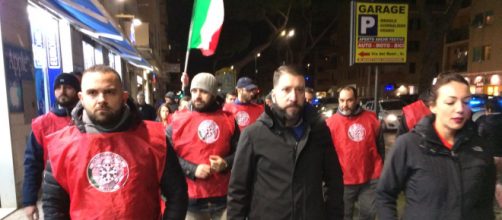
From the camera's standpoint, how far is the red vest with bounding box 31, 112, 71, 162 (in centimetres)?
360

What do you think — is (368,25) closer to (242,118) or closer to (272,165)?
(242,118)

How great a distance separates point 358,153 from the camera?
460cm

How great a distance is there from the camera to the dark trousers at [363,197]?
461 centimetres

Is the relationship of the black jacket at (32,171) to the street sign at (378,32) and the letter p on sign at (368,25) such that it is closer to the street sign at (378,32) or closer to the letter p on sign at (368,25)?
the street sign at (378,32)

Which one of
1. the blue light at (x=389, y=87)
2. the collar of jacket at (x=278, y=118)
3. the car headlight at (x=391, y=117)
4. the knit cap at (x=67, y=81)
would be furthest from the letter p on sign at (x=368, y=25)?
the blue light at (x=389, y=87)

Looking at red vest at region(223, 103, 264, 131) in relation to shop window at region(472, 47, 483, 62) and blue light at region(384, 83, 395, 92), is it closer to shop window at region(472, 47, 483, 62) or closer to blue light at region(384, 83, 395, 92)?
shop window at region(472, 47, 483, 62)

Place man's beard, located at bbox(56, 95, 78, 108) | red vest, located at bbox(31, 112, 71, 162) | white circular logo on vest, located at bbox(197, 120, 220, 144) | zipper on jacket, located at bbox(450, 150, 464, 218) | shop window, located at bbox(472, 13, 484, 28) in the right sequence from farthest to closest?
shop window, located at bbox(472, 13, 484, 28)
man's beard, located at bbox(56, 95, 78, 108)
white circular logo on vest, located at bbox(197, 120, 220, 144)
red vest, located at bbox(31, 112, 71, 162)
zipper on jacket, located at bbox(450, 150, 464, 218)

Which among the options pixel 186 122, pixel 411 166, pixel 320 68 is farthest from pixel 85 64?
pixel 320 68

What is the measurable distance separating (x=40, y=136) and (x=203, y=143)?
4.98 feet

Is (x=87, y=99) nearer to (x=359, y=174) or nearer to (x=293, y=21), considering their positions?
(x=359, y=174)

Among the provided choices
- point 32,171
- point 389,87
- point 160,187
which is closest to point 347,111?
point 160,187

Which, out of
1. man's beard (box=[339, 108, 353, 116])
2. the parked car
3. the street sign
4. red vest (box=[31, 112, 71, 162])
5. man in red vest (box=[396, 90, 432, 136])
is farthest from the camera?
the parked car

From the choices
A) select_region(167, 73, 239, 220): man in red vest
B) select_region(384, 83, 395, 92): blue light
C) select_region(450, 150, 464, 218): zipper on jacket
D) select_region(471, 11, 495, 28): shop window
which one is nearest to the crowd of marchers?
select_region(450, 150, 464, 218): zipper on jacket

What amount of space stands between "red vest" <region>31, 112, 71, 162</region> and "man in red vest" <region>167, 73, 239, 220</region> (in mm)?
1092
